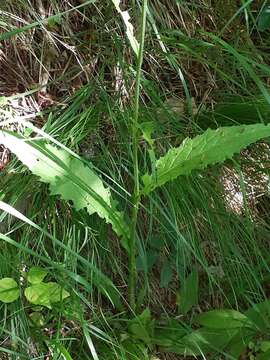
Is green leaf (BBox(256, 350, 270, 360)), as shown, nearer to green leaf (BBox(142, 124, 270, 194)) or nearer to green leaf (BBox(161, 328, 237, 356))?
green leaf (BBox(161, 328, 237, 356))

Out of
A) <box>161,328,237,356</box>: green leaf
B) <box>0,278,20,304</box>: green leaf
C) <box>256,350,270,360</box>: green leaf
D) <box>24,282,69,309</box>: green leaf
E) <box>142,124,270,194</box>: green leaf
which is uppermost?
<box>142,124,270,194</box>: green leaf

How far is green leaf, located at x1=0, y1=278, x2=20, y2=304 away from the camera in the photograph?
1.18 m

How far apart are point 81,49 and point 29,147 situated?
1.47 ft

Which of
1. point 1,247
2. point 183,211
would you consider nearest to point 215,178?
point 183,211

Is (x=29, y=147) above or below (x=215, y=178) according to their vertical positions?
above

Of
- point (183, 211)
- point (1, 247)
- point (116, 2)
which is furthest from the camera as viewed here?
point (183, 211)

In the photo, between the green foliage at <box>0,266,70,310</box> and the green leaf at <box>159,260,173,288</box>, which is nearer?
the green foliage at <box>0,266,70,310</box>

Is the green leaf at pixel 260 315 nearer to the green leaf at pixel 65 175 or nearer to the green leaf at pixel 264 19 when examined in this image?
the green leaf at pixel 65 175

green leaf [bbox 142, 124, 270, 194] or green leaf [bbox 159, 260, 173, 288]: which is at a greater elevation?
green leaf [bbox 142, 124, 270, 194]

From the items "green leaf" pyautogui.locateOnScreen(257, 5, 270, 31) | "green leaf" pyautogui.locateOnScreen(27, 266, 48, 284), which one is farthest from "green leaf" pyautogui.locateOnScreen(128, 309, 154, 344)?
"green leaf" pyautogui.locateOnScreen(257, 5, 270, 31)

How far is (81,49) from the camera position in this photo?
1469 mm

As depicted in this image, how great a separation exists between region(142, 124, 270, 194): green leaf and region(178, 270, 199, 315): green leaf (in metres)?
0.32

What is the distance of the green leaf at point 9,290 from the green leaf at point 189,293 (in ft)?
1.18

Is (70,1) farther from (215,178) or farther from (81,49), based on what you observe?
(215,178)
